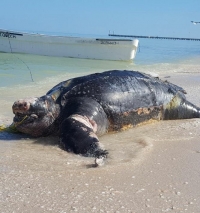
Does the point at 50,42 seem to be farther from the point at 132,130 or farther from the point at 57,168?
the point at 57,168

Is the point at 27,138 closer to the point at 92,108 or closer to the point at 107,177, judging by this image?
the point at 92,108

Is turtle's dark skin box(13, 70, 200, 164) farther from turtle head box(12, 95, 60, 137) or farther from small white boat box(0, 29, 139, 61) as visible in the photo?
small white boat box(0, 29, 139, 61)

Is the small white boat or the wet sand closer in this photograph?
the wet sand

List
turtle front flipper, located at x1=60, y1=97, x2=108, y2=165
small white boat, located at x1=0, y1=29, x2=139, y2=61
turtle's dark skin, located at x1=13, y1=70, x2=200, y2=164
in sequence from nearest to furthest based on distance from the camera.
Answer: turtle front flipper, located at x1=60, y1=97, x2=108, y2=165 < turtle's dark skin, located at x1=13, y1=70, x2=200, y2=164 < small white boat, located at x1=0, y1=29, x2=139, y2=61

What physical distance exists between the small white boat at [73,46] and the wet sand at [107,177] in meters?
16.0

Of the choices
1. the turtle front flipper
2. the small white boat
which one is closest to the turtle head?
the turtle front flipper

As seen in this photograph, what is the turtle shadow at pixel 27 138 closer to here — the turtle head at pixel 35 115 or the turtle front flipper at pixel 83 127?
the turtle head at pixel 35 115

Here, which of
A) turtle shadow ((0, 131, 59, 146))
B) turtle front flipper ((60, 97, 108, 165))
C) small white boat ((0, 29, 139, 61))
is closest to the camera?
turtle front flipper ((60, 97, 108, 165))

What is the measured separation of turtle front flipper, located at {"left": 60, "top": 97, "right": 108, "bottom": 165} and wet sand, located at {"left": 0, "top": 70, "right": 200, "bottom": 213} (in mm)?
99

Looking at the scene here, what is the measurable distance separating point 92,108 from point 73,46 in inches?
636

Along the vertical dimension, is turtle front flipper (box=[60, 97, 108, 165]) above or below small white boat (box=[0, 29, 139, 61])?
above

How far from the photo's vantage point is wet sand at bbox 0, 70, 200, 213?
7.06 feet

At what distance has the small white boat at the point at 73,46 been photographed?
19531 mm

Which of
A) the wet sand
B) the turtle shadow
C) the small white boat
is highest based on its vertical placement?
the wet sand
